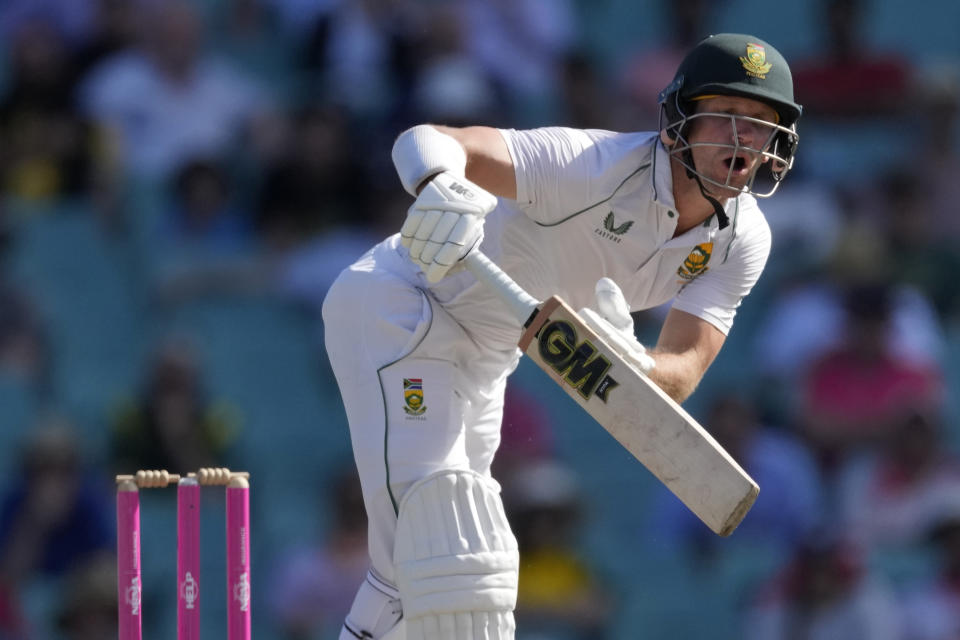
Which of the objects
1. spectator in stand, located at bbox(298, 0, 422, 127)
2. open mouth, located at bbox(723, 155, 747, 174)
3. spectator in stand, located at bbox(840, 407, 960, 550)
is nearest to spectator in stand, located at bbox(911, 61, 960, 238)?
spectator in stand, located at bbox(840, 407, 960, 550)

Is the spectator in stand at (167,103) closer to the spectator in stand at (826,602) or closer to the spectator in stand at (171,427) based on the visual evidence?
the spectator in stand at (171,427)

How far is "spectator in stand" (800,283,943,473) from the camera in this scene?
5.88 m

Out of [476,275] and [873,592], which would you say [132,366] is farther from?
[476,275]

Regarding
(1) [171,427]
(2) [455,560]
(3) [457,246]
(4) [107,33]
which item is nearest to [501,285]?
(3) [457,246]

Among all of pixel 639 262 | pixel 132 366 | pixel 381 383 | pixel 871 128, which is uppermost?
pixel 871 128

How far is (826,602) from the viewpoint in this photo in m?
5.41

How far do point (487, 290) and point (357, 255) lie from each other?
2933 mm

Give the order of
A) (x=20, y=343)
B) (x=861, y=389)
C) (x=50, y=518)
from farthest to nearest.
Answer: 1. (x=20, y=343)
2. (x=861, y=389)
3. (x=50, y=518)

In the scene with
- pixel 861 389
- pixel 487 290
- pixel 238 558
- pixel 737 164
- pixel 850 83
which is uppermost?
Result: pixel 850 83

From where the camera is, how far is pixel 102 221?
6.48 meters

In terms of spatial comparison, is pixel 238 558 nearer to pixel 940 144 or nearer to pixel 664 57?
pixel 664 57

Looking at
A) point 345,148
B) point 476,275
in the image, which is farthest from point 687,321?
point 345,148

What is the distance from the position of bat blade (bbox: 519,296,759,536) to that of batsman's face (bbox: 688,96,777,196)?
0.49 m

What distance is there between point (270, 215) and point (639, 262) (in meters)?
3.15
